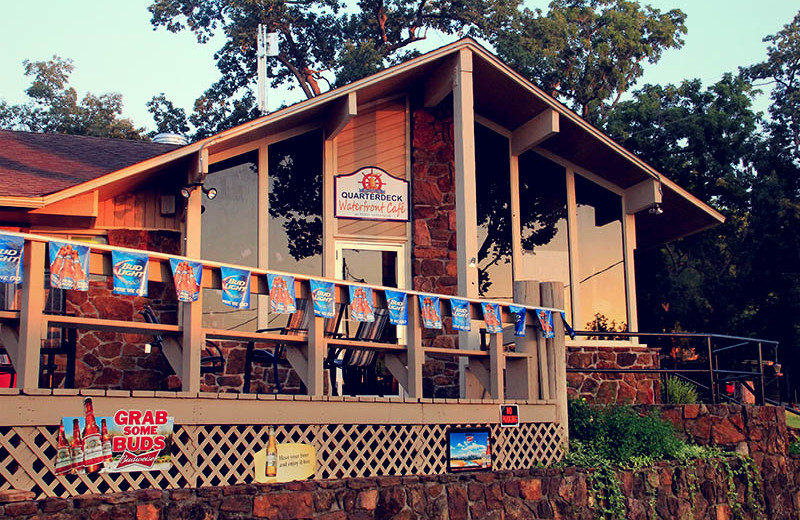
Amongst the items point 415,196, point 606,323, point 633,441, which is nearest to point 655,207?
point 606,323

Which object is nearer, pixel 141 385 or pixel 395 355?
pixel 395 355

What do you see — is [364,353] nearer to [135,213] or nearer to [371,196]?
[371,196]

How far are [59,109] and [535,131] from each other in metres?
26.7

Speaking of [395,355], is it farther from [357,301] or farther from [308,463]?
[308,463]

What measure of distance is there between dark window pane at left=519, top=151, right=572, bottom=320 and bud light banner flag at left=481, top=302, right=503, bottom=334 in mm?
4024

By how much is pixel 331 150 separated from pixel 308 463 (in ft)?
18.6

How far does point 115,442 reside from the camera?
20.7 ft

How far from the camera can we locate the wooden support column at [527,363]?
9.56 metres

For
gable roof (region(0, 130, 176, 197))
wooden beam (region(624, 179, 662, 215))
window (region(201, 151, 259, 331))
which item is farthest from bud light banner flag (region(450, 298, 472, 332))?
wooden beam (region(624, 179, 662, 215))

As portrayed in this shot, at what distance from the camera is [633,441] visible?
1002 centimetres

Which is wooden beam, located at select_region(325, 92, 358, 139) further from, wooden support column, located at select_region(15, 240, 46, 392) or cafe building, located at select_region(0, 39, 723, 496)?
wooden support column, located at select_region(15, 240, 46, 392)

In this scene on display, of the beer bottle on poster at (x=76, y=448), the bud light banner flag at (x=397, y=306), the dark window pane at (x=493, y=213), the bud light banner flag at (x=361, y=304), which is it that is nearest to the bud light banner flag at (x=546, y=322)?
the bud light banner flag at (x=397, y=306)

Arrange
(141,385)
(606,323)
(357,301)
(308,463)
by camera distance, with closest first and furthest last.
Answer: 1. (308,463)
2. (357,301)
3. (141,385)
4. (606,323)

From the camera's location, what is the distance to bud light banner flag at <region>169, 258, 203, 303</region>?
22.4ft
